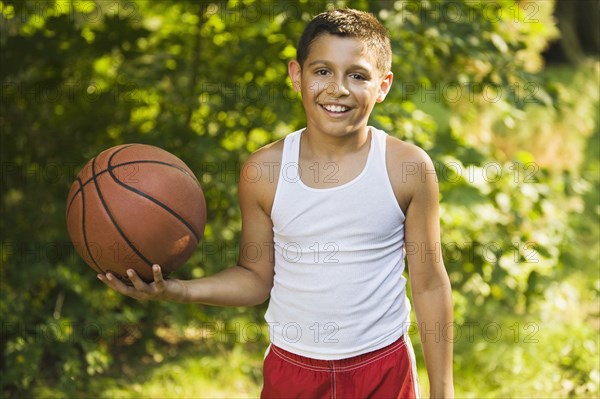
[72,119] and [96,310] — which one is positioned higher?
[72,119]

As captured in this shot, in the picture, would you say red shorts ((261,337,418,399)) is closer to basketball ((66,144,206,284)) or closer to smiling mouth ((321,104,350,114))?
basketball ((66,144,206,284))

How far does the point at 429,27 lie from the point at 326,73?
4.37ft

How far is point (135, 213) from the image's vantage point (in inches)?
93.5

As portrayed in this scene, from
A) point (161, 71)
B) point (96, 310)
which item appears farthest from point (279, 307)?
point (161, 71)

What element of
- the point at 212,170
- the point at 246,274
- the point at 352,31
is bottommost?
the point at 212,170

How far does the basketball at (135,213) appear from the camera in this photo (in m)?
2.35

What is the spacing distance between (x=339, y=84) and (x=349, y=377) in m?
0.92

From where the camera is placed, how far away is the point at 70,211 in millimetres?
2506

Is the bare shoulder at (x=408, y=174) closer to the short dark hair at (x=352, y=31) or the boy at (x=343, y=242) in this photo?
the boy at (x=343, y=242)

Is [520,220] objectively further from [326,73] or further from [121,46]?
[121,46]

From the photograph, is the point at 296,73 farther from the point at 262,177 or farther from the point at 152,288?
the point at 152,288

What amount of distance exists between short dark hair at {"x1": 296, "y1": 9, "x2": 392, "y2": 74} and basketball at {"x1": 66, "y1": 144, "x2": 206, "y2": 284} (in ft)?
1.93

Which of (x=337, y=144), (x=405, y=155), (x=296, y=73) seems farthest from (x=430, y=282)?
(x=296, y=73)

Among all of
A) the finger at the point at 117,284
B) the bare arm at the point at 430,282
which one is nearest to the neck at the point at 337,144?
the bare arm at the point at 430,282
